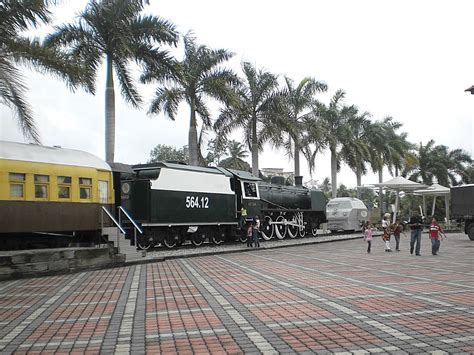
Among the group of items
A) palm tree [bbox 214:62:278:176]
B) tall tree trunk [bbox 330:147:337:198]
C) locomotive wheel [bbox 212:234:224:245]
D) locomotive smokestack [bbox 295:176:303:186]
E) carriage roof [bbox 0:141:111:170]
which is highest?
palm tree [bbox 214:62:278:176]

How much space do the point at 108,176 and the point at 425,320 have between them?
10.9 metres

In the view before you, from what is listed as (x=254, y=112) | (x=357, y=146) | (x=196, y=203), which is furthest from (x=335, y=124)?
(x=196, y=203)

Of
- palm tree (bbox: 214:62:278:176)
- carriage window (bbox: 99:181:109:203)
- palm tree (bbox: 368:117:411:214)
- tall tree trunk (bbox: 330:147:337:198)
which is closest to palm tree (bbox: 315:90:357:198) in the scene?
tall tree trunk (bbox: 330:147:337:198)

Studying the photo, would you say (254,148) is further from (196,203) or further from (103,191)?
(103,191)

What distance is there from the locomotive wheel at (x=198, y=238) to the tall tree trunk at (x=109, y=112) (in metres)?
4.43

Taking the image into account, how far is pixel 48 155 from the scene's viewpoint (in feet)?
42.9

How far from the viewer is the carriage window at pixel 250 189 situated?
72.9 feet

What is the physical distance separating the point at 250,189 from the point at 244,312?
52.2ft

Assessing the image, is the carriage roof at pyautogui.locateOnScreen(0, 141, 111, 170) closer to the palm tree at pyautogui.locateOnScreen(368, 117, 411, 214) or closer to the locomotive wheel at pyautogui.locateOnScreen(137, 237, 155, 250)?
the locomotive wheel at pyautogui.locateOnScreen(137, 237, 155, 250)

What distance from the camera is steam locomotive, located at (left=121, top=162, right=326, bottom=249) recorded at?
17.2 m

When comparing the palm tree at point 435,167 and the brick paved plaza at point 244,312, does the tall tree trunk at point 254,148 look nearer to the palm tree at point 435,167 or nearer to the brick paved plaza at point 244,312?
the brick paved plaza at point 244,312

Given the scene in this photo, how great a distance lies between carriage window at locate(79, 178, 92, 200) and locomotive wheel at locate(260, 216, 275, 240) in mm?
11347

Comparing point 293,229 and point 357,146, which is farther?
point 357,146

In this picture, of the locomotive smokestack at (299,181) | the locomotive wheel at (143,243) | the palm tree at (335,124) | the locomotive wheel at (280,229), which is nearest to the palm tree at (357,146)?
the palm tree at (335,124)
